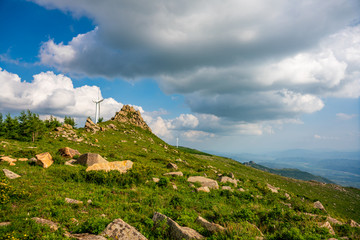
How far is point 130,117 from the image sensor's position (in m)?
95.1

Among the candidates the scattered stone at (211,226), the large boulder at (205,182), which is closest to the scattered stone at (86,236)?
the scattered stone at (211,226)

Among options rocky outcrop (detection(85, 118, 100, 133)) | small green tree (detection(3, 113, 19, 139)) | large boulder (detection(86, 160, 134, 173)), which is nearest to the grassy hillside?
large boulder (detection(86, 160, 134, 173))

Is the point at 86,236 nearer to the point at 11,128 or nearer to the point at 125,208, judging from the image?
the point at 125,208

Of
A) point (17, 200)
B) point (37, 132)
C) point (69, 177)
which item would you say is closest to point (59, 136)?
point (37, 132)

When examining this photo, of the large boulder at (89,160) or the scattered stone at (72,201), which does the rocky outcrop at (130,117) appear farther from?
the scattered stone at (72,201)

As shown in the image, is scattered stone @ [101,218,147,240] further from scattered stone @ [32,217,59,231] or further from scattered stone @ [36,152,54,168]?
scattered stone @ [36,152,54,168]

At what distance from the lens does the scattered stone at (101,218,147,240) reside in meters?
8.27

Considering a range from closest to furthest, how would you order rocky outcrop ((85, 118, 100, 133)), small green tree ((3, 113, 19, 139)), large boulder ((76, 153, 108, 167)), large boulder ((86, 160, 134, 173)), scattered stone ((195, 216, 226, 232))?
1. scattered stone ((195, 216, 226, 232))
2. large boulder ((86, 160, 134, 173))
3. large boulder ((76, 153, 108, 167))
4. small green tree ((3, 113, 19, 139))
5. rocky outcrop ((85, 118, 100, 133))

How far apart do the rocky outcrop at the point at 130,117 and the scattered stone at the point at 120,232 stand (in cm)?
8343

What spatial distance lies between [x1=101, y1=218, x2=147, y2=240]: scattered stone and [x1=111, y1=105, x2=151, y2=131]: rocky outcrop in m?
83.4

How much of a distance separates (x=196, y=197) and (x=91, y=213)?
9589 mm

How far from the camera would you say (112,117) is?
92.3m

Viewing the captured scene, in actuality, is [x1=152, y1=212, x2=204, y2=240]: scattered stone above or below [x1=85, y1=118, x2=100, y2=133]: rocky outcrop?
below

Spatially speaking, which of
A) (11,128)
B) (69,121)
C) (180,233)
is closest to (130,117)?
(69,121)
